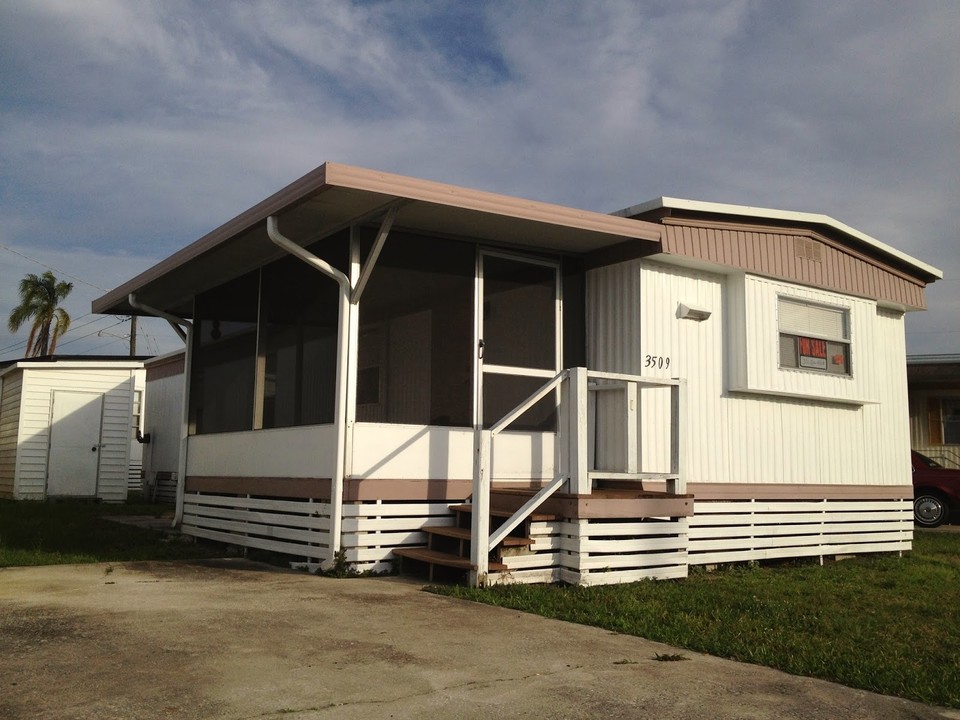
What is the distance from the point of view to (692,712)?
3.24 m

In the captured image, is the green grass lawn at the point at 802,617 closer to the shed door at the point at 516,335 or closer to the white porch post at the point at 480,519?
the white porch post at the point at 480,519

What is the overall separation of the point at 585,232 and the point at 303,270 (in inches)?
92.9

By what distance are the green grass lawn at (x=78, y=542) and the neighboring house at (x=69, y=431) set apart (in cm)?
414

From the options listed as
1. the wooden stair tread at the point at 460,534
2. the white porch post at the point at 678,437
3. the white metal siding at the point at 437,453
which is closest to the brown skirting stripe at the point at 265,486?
the white metal siding at the point at 437,453

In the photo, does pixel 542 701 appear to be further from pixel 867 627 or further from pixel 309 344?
pixel 309 344

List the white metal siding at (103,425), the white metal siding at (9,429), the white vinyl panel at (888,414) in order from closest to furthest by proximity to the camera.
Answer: the white vinyl panel at (888,414), the white metal siding at (103,425), the white metal siding at (9,429)

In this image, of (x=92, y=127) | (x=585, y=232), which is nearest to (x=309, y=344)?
(x=585, y=232)

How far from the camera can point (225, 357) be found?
913 cm

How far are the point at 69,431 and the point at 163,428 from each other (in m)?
1.77

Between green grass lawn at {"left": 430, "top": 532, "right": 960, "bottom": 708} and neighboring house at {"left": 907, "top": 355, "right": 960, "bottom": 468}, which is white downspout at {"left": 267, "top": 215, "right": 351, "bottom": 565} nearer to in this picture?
green grass lawn at {"left": 430, "top": 532, "right": 960, "bottom": 708}

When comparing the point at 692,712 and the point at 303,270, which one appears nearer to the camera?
the point at 692,712

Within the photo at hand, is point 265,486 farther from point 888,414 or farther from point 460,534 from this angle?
point 888,414

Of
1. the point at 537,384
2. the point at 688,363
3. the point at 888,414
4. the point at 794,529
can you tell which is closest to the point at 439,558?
the point at 537,384

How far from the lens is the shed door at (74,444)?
51.2 feet
